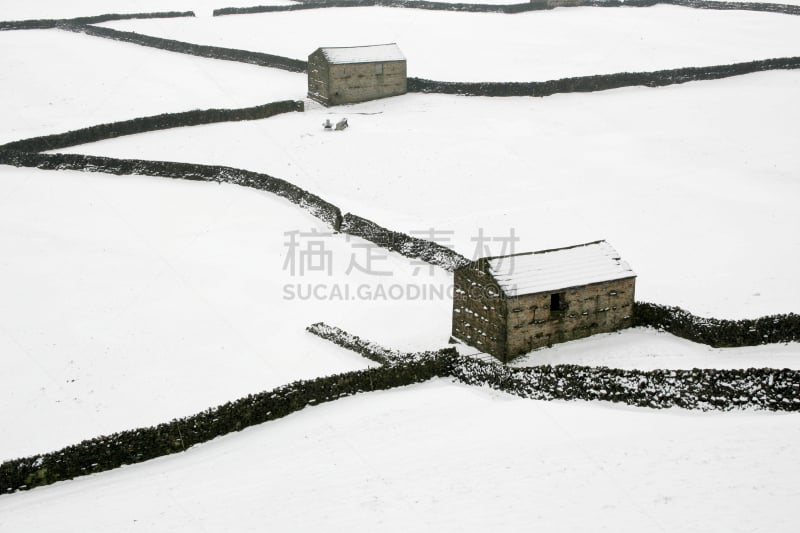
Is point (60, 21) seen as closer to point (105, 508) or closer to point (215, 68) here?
point (215, 68)

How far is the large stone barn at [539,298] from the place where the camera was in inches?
1006

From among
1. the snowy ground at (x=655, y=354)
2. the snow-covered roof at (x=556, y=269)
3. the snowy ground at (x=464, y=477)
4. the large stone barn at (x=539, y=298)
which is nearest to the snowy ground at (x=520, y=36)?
the snow-covered roof at (x=556, y=269)

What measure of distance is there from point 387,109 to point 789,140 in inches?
996

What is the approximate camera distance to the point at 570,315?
87.5 ft

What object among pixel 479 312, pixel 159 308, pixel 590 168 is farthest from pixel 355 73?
pixel 479 312

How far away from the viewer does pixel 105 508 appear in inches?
779

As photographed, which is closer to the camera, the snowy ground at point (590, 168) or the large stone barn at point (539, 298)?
the large stone barn at point (539, 298)

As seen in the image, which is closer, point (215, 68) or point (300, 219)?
point (300, 219)

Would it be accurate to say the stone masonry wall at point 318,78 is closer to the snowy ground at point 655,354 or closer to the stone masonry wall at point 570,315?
the snowy ground at point 655,354

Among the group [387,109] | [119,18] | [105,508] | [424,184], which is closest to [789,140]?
[424,184]

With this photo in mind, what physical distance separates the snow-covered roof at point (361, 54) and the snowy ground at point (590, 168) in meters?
3.04

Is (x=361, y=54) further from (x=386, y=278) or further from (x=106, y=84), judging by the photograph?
(x=386, y=278)

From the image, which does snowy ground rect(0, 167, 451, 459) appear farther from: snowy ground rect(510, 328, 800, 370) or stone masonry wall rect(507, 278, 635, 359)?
snowy ground rect(510, 328, 800, 370)

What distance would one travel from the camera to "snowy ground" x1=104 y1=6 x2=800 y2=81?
2485 inches
